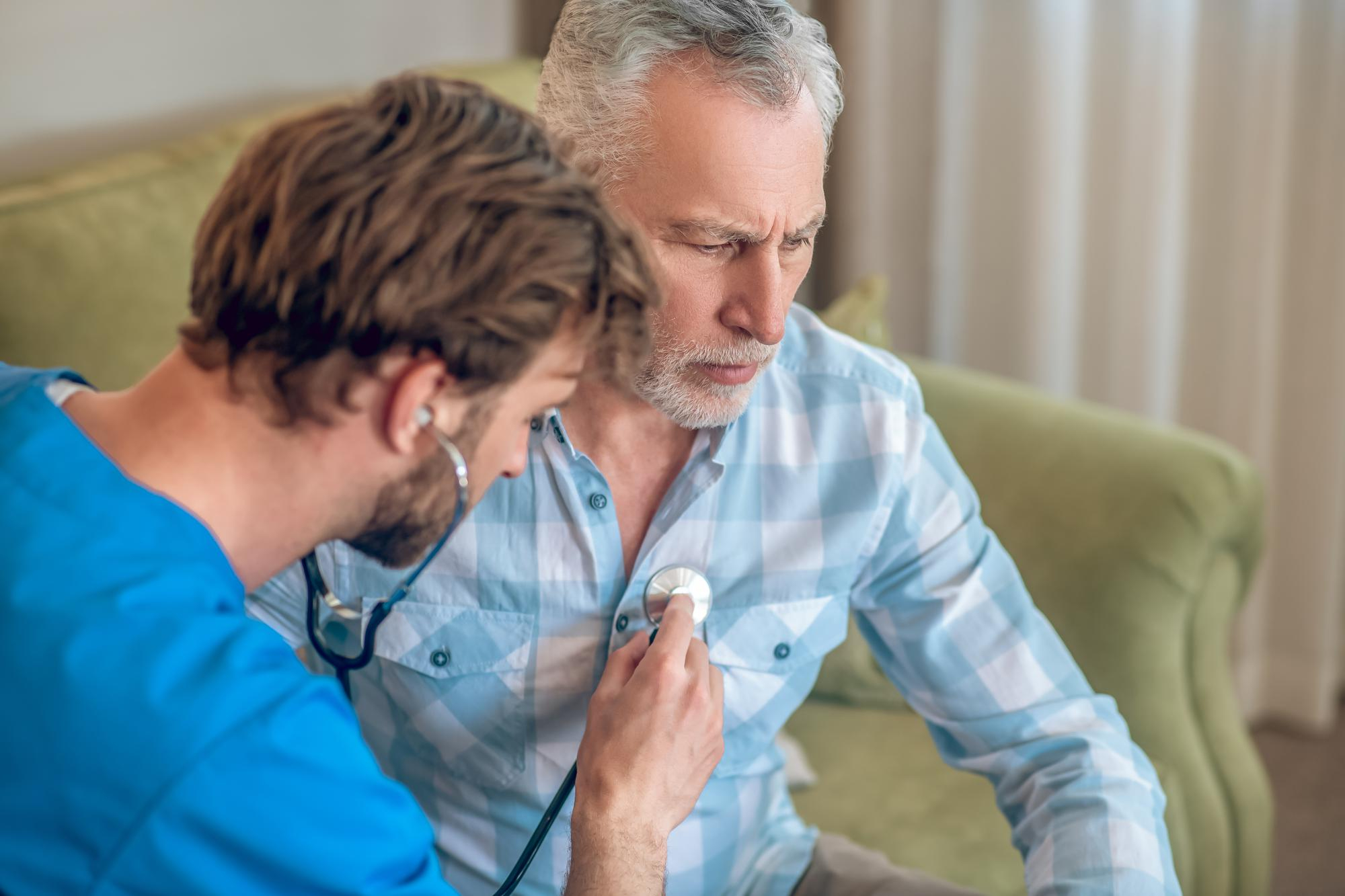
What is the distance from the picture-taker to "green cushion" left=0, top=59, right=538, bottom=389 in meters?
1.50

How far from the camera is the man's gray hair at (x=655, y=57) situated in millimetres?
1104

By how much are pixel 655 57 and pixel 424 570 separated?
496 millimetres

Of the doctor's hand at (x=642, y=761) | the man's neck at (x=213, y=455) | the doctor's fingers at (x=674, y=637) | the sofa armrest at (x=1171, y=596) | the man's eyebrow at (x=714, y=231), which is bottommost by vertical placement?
the sofa armrest at (x=1171, y=596)

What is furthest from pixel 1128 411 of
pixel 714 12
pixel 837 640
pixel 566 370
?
pixel 566 370

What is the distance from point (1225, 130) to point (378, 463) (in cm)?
192

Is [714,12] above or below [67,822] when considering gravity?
above

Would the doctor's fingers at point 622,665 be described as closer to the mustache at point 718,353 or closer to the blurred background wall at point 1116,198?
the mustache at point 718,353

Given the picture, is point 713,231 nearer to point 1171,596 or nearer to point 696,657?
point 696,657

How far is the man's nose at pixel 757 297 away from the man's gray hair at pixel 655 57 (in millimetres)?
132

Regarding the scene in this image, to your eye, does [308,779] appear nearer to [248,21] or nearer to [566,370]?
[566,370]

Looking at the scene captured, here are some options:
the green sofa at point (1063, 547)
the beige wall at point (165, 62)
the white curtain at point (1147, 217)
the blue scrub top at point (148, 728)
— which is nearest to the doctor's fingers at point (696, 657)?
the blue scrub top at point (148, 728)

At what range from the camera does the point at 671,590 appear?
3.93 ft

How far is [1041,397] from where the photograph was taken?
71.2 inches

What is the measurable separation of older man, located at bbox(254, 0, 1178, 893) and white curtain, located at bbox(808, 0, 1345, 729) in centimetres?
118
